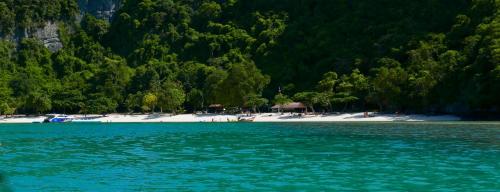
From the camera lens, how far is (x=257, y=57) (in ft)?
356

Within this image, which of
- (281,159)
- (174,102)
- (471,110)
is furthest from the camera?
(174,102)

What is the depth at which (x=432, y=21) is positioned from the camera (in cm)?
9512

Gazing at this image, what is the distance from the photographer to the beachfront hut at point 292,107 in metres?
80.2

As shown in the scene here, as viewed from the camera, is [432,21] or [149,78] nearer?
[432,21]

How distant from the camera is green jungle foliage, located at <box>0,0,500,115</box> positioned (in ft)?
230

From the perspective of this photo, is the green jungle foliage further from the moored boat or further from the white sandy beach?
the moored boat

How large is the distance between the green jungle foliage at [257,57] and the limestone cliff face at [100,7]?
14366 millimetres

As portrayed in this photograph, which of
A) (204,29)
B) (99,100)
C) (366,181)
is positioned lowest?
(366,181)

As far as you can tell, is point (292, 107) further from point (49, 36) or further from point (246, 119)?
point (49, 36)

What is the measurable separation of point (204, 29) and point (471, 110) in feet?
241

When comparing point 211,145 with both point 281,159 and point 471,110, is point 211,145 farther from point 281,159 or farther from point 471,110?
point 471,110

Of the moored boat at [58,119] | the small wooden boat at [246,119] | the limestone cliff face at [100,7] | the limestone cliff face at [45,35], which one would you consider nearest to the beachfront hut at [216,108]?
the small wooden boat at [246,119]

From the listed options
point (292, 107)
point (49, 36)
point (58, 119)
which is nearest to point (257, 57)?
point (292, 107)

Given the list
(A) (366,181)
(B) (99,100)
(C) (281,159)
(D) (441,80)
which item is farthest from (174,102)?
(A) (366,181)
